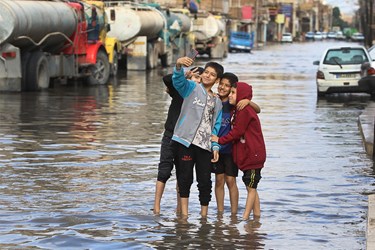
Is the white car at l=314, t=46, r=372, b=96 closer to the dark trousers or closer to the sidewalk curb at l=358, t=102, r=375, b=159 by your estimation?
the sidewalk curb at l=358, t=102, r=375, b=159

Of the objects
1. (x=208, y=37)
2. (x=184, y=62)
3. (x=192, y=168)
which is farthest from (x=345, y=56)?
(x=208, y=37)

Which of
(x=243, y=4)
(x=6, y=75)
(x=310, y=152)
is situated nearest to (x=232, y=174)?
(x=310, y=152)

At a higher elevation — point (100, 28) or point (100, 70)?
point (100, 28)

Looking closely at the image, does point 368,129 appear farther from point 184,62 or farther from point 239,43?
point 239,43

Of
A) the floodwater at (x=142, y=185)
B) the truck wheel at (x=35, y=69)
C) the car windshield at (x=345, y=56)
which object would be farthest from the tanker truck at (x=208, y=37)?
the floodwater at (x=142, y=185)

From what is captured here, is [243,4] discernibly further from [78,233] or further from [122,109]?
[78,233]

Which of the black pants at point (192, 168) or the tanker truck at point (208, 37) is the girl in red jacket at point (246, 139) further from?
the tanker truck at point (208, 37)

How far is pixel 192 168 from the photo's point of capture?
10.6 meters

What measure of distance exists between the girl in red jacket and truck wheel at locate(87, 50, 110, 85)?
24.6 m

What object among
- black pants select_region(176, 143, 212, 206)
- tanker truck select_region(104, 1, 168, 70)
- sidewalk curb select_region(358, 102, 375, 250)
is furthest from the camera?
tanker truck select_region(104, 1, 168, 70)

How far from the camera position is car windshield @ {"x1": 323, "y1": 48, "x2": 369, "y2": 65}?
97.9ft

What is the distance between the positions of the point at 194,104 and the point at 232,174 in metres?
0.80

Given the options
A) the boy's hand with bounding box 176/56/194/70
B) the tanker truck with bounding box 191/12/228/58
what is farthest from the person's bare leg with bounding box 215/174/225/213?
the tanker truck with bounding box 191/12/228/58

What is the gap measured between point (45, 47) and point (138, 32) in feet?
38.5
